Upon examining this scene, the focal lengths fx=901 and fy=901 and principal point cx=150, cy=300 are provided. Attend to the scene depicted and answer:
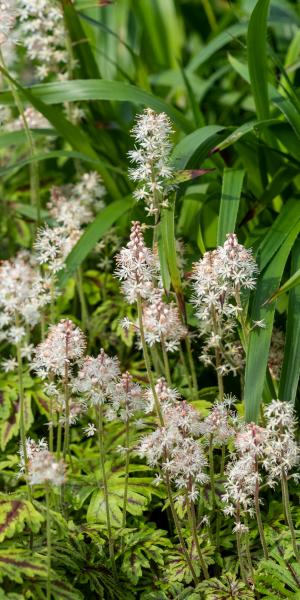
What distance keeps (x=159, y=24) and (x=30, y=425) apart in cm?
518

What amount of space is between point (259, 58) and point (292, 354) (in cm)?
152

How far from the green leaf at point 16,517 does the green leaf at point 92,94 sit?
207 cm

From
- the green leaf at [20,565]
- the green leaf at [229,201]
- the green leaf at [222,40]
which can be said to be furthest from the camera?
the green leaf at [222,40]

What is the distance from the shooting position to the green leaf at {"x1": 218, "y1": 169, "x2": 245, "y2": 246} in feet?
11.8

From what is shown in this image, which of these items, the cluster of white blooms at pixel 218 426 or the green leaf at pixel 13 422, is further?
the green leaf at pixel 13 422

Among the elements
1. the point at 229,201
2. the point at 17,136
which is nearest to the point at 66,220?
the point at 17,136

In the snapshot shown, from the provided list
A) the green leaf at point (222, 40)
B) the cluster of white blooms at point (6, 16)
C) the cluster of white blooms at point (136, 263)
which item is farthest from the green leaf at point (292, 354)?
the green leaf at point (222, 40)

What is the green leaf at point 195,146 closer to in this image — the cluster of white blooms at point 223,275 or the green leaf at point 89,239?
the green leaf at point 89,239

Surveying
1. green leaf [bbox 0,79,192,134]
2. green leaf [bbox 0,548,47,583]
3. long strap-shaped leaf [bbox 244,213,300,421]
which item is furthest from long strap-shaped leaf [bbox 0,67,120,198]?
green leaf [bbox 0,548,47,583]

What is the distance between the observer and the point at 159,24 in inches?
313

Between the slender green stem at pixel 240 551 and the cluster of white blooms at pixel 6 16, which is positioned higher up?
the cluster of white blooms at pixel 6 16

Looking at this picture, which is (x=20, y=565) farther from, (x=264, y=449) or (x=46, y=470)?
(x=264, y=449)

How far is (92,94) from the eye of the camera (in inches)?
168

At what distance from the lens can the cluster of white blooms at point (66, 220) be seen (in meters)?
3.71
